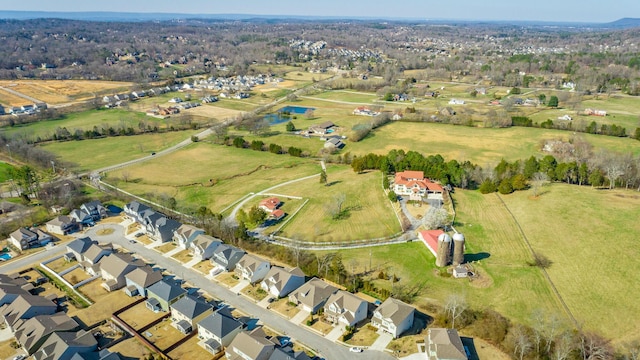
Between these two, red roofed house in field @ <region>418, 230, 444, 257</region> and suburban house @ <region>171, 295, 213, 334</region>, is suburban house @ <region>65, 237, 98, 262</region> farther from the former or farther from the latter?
red roofed house in field @ <region>418, 230, 444, 257</region>

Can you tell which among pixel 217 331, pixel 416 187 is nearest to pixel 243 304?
pixel 217 331

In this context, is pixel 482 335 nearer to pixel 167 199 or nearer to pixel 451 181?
pixel 451 181

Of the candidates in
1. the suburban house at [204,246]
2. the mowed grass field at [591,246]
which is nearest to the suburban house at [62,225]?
the suburban house at [204,246]

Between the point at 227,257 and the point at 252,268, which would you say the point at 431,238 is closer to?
the point at 252,268

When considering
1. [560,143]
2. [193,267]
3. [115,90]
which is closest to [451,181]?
[560,143]

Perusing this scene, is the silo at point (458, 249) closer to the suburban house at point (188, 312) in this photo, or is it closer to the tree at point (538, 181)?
the tree at point (538, 181)
